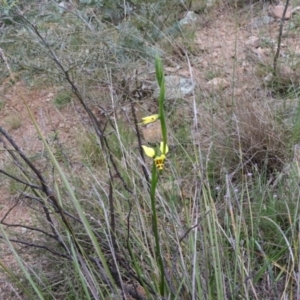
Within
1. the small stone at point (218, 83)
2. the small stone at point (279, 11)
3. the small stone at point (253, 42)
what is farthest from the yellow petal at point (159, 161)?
the small stone at point (279, 11)

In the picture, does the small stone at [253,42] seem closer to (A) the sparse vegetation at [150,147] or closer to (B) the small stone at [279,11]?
(A) the sparse vegetation at [150,147]

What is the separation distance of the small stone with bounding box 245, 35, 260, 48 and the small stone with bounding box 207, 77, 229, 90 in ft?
1.53

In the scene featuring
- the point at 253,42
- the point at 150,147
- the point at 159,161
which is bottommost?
the point at 253,42

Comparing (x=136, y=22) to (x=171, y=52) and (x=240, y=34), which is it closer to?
(x=171, y=52)

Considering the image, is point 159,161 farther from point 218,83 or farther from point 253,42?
point 253,42

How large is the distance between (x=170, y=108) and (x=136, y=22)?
0.82 metres

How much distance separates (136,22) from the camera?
9.77ft

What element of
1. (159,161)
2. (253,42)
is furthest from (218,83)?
(159,161)

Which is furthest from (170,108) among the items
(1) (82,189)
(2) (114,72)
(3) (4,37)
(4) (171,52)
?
(3) (4,37)

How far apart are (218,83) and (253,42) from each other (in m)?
0.58

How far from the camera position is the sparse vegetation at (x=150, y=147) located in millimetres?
1320

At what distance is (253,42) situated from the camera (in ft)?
9.23

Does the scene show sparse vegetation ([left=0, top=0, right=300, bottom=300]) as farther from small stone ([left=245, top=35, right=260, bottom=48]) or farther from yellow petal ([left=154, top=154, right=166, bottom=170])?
yellow petal ([left=154, top=154, right=166, bottom=170])

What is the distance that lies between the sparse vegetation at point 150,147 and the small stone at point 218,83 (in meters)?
0.01
